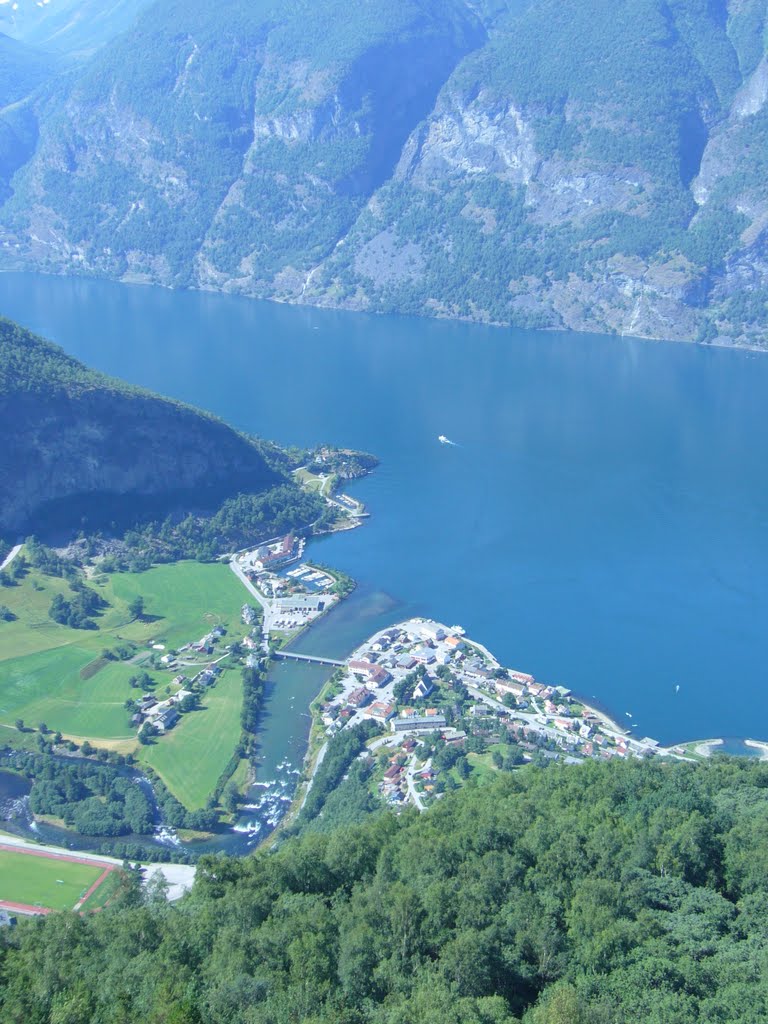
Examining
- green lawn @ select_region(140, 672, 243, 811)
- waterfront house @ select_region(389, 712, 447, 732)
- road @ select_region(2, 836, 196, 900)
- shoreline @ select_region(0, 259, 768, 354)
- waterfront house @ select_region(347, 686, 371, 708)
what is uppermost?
road @ select_region(2, 836, 196, 900)

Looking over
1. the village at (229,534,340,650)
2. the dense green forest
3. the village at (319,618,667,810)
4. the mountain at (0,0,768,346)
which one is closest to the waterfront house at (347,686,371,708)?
the village at (319,618,667,810)

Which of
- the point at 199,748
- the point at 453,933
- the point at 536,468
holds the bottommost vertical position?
the point at 536,468

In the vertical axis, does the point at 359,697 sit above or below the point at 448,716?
below

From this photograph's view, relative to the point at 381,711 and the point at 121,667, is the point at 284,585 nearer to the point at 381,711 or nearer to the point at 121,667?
the point at 121,667

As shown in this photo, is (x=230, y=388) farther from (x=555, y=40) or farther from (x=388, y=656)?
(x=555, y=40)

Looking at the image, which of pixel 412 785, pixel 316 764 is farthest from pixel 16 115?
pixel 412 785

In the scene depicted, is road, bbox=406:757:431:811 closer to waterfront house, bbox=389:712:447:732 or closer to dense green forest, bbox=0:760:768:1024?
waterfront house, bbox=389:712:447:732
